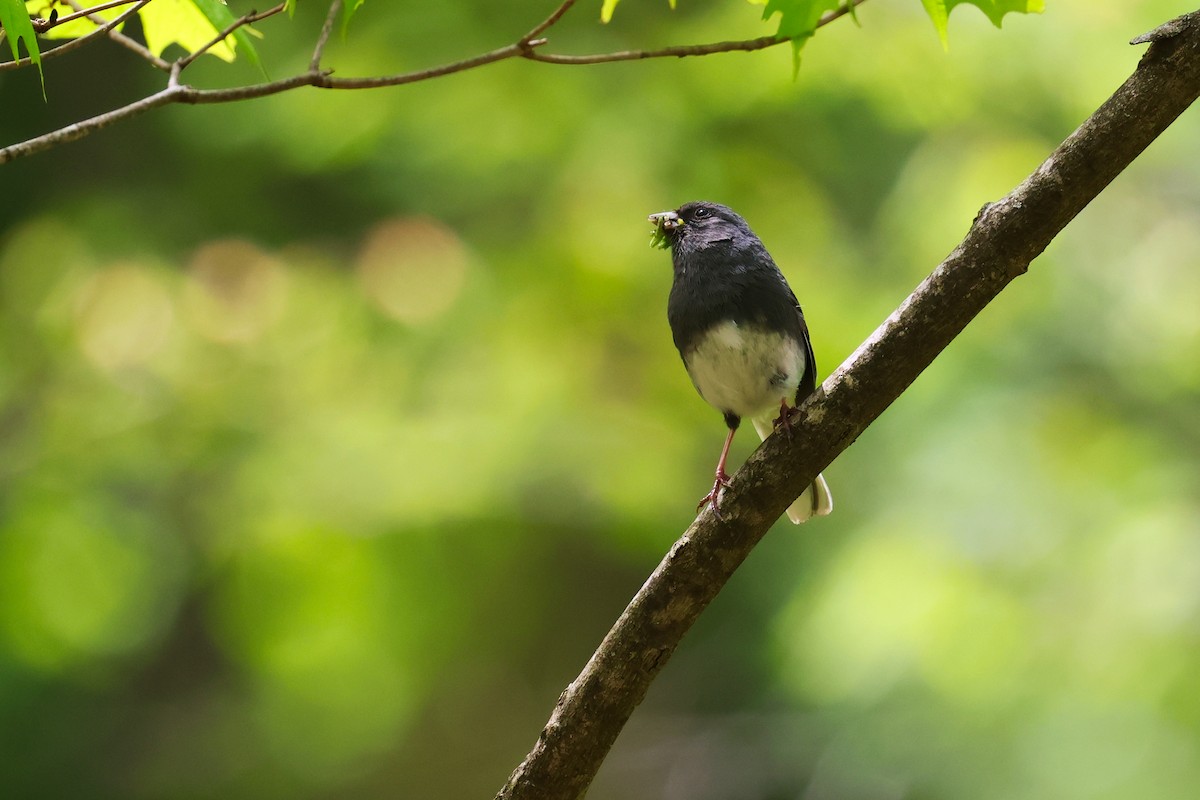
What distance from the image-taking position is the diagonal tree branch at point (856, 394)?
1.75 metres

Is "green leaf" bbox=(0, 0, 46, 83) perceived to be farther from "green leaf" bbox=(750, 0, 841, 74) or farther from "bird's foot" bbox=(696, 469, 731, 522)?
"bird's foot" bbox=(696, 469, 731, 522)

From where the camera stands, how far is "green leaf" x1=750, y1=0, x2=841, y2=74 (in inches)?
61.1

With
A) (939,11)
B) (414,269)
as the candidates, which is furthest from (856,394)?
(414,269)

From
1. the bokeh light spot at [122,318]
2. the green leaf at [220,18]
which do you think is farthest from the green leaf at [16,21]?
the bokeh light spot at [122,318]

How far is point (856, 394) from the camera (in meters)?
1.93

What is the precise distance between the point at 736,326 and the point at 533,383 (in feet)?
6.62

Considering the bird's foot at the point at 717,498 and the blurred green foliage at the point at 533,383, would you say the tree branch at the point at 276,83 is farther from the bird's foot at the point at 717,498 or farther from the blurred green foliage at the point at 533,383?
the blurred green foliage at the point at 533,383

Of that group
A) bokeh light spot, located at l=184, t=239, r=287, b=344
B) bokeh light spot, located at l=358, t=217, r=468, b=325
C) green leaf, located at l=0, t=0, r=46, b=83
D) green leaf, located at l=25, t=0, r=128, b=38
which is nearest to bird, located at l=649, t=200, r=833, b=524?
green leaf, located at l=25, t=0, r=128, b=38

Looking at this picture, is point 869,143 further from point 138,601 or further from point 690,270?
point 138,601

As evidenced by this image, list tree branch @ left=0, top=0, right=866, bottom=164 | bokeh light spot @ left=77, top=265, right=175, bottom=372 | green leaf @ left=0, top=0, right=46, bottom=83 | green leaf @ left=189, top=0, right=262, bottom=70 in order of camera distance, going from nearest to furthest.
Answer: green leaf @ left=0, top=0, right=46, bottom=83, tree branch @ left=0, top=0, right=866, bottom=164, green leaf @ left=189, top=0, right=262, bottom=70, bokeh light spot @ left=77, top=265, right=175, bottom=372

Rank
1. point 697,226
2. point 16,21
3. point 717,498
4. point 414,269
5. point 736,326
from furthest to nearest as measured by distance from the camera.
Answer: point 414,269 < point 697,226 < point 736,326 < point 717,498 < point 16,21

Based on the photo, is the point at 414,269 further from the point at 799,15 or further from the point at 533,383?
the point at 799,15

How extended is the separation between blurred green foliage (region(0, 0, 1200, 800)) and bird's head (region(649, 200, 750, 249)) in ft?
4.63

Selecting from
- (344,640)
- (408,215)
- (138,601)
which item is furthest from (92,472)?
(408,215)
